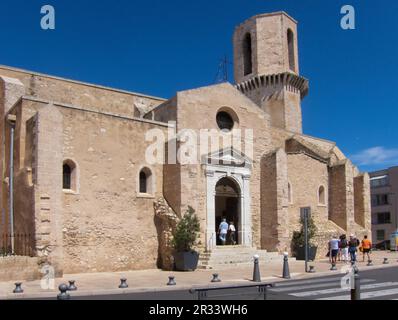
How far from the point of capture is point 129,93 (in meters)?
24.1

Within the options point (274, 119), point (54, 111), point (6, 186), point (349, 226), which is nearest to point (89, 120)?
point (54, 111)

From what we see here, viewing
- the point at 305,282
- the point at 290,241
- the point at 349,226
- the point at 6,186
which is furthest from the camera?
the point at 349,226

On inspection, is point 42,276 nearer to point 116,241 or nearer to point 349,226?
point 116,241

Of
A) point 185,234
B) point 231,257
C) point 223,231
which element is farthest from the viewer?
point 223,231

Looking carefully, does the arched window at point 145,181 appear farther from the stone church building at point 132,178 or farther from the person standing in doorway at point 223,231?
the person standing in doorway at point 223,231

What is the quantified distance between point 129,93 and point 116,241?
29.3 ft

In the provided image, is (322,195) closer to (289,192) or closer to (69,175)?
(289,192)

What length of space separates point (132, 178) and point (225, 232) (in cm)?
491

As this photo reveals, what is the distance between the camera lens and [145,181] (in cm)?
1983

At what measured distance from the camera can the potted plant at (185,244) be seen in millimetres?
18188

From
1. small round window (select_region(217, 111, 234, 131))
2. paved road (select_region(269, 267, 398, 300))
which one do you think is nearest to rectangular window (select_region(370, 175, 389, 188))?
small round window (select_region(217, 111, 234, 131))

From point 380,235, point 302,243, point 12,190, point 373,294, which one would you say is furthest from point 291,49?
point 373,294

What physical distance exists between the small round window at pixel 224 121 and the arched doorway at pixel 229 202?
8.67 ft

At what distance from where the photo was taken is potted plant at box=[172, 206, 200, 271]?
18188 millimetres
